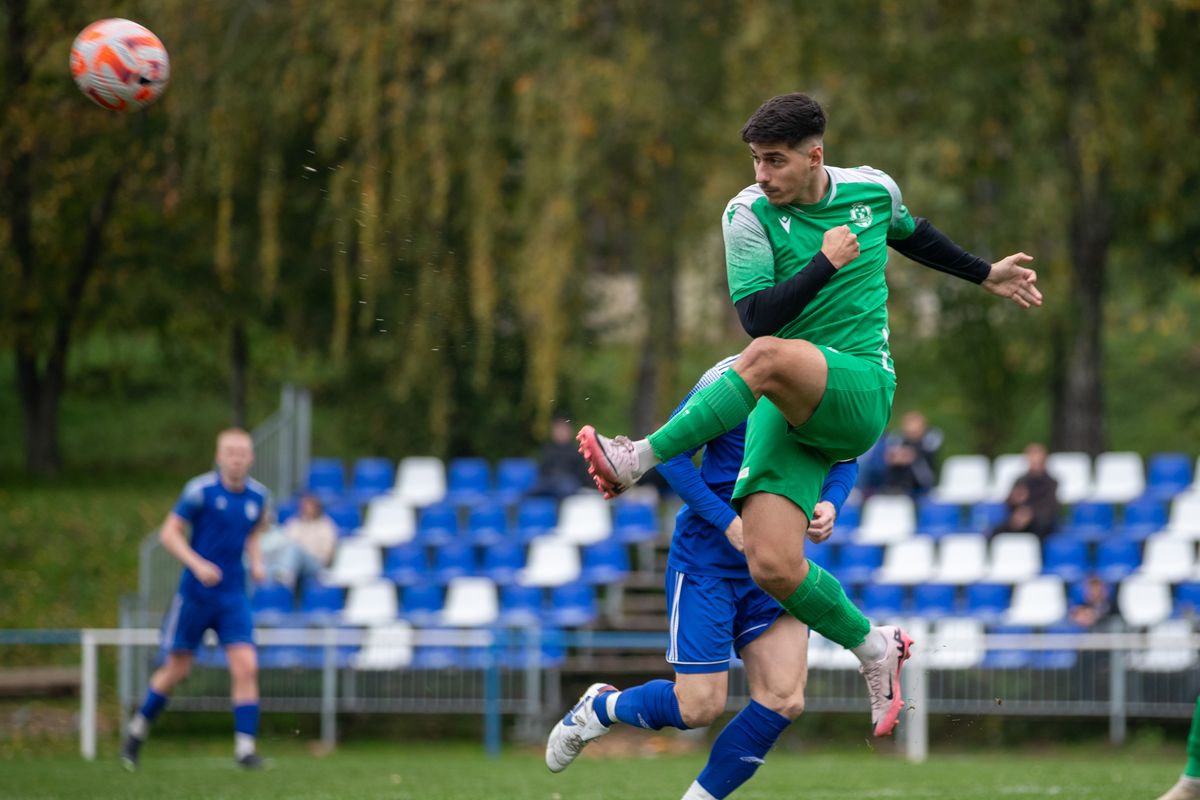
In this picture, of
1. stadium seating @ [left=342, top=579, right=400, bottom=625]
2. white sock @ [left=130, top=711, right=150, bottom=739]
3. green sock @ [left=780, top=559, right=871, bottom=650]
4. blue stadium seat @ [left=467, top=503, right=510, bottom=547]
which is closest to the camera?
green sock @ [left=780, top=559, right=871, bottom=650]

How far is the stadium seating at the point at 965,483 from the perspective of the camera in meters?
17.7

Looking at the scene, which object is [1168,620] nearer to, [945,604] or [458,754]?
[945,604]

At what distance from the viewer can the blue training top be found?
21.8 feet

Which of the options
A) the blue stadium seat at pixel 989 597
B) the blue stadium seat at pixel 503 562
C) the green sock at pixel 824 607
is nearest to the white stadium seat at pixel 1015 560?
the blue stadium seat at pixel 989 597

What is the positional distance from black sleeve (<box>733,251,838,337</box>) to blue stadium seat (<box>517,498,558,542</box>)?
1155 cm

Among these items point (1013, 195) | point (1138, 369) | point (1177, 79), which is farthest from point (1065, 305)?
point (1138, 369)

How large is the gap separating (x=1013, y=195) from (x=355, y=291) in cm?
806

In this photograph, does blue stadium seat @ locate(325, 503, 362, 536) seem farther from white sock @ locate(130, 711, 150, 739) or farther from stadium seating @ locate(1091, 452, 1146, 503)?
stadium seating @ locate(1091, 452, 1146, 503)

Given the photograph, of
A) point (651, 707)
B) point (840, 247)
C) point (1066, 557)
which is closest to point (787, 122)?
point (840, 247)

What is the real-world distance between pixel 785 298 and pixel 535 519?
11.8 meters

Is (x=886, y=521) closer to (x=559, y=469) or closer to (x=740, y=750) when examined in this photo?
(x=559, y=469)

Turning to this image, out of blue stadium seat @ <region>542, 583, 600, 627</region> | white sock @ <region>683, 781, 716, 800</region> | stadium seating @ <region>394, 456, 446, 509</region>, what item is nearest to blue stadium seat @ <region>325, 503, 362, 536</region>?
stadium seating @ <region>394, 456, 446, 509</region>

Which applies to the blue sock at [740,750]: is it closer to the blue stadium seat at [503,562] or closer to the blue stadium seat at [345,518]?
the blue stadium seat at [503,562]

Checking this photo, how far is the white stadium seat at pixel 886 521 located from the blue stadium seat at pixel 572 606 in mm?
2802
